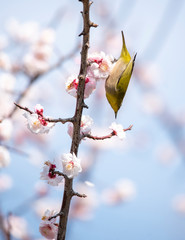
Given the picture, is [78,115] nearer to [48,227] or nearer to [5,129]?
[48,227]

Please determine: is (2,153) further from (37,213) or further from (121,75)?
(37,213)

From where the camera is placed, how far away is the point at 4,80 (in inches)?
111

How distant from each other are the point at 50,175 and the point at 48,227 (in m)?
0.19

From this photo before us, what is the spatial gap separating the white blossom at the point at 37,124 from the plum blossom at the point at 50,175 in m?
0.12

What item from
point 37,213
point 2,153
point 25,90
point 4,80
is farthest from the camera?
point 37,213

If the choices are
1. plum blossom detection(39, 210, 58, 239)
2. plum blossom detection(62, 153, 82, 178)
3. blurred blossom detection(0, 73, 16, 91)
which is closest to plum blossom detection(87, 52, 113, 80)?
plum blossom detection(62, 153, 82, 178)

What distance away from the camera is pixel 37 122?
39.5 inches

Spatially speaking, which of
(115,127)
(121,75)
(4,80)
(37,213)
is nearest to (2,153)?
(115,127)

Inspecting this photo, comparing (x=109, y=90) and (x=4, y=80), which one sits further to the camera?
(x=4, y=80)

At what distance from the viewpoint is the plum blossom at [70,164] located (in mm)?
935

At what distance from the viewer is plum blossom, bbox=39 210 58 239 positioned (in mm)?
1020

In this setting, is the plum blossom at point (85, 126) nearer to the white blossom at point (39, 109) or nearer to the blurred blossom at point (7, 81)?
the white blossom at point (39, 109)

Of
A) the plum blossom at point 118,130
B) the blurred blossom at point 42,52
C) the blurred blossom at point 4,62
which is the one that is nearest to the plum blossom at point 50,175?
the plum blossom at point 118,130

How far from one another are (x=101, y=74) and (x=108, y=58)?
0.27 ft
